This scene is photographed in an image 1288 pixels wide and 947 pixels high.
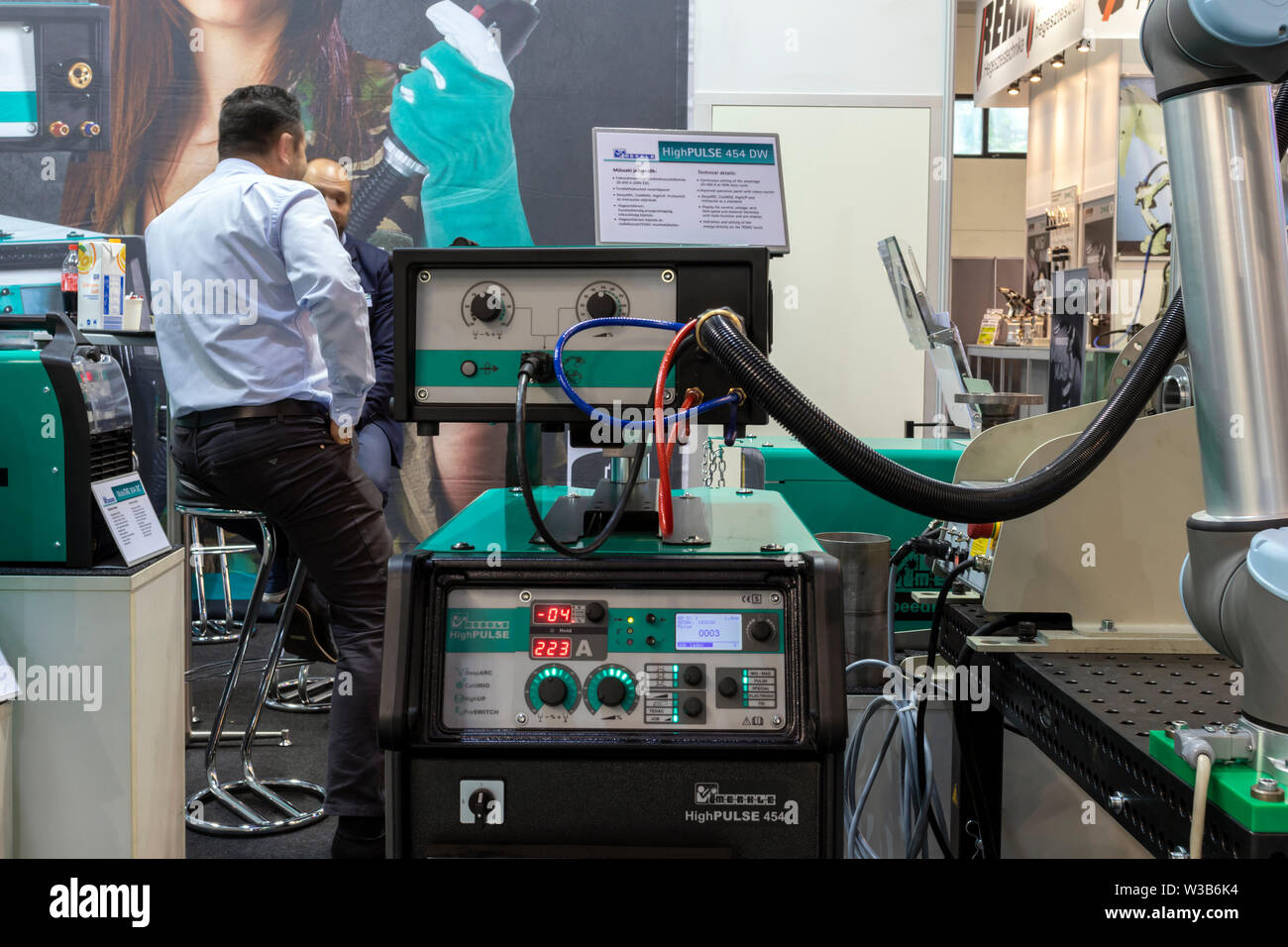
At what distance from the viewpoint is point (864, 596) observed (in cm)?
165

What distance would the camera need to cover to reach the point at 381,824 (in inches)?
85.6

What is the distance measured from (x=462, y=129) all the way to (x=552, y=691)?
393 centimetres

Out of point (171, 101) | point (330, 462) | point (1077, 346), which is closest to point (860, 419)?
point (1077, 346)

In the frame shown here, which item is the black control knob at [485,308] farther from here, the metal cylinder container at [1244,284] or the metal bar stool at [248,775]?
the metal bar stool at [248,775]

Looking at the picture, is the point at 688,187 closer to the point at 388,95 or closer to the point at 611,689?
the point at 611,689

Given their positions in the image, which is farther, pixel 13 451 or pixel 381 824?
pixel 381 824

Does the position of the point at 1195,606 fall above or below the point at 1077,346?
below

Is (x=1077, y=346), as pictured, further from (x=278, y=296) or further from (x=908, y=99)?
(x=908, y=99)

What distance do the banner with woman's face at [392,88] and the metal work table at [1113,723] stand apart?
3523 mm

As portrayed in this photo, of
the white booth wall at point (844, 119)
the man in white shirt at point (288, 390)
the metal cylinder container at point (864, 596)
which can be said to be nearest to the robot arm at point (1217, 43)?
the metal cylinder container at point (864, 596)

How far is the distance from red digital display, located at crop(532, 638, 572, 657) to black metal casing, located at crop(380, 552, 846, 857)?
0.23ft

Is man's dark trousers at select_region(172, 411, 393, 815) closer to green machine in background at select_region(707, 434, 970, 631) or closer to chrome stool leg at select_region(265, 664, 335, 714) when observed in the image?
green machine in background at select_region(707, 434, 970, 631)

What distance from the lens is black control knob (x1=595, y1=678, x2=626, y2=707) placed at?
37.6 inches
